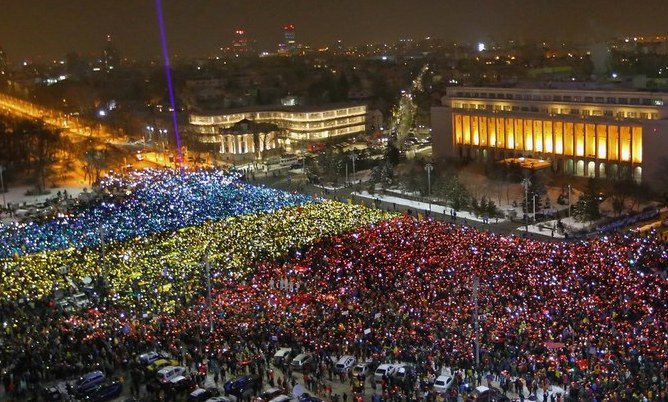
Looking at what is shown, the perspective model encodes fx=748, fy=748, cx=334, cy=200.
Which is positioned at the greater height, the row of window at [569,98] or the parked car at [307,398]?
the row of window at [569,98]

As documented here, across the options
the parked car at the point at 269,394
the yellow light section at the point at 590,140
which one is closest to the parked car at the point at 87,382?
the parked car at the point at 269,394

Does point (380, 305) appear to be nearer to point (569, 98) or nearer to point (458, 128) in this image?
point (569, 98)

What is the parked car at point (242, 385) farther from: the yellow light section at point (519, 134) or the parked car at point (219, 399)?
the yellow light section at point (519, 134)

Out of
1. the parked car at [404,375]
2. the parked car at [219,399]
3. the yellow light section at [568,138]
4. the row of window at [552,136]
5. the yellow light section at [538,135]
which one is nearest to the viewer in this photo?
the parked car at [219,399]

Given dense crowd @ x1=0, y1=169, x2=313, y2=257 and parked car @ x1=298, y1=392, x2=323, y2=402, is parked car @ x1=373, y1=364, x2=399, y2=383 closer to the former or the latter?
parked car @ x1=298, y1=392, x2=323, y2=402

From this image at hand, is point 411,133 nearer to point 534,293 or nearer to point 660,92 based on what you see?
point 660,92

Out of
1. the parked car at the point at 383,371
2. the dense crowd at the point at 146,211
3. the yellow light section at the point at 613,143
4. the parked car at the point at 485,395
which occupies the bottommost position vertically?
the parked car at the point at 485,395

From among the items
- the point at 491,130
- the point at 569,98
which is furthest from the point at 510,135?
the point at 569,98

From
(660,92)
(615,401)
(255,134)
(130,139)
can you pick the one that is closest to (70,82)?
(130,139)
